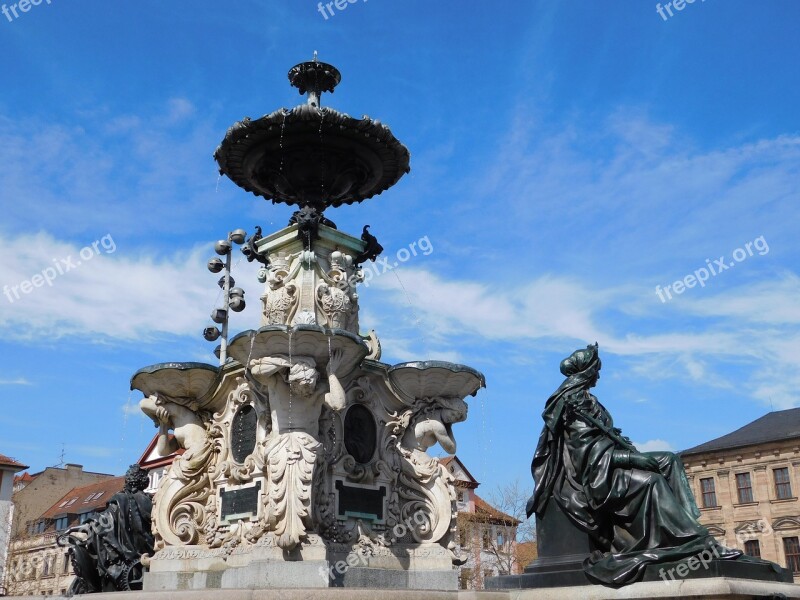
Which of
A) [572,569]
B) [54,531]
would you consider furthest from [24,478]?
[572,569]

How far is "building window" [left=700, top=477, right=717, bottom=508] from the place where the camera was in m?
54.4

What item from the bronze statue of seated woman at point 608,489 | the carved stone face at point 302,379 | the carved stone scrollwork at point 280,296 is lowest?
the bronze statue of seated woman at point 608,489

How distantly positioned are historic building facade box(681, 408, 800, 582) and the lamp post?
39400 millimetres

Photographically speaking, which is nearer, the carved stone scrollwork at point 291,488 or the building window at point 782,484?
the carved stone scrollwork at point 291,488

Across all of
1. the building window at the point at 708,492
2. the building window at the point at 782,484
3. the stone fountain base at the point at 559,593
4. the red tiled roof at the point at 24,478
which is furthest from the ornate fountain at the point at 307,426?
the red tiled roof at the point at 24,478

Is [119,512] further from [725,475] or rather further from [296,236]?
[725,475]

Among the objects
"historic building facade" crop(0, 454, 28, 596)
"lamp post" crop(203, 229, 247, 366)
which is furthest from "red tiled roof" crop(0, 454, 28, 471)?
"lamp post" crop(203, 229, 247, 366)

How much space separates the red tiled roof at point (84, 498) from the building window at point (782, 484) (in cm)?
4731

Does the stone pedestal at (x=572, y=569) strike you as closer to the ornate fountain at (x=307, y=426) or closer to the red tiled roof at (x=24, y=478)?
the ornate fountain at (x=307, y=426)

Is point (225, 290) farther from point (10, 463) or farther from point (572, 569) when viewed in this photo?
point (10, 463)

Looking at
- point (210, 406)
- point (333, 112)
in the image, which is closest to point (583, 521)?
point (210, 406)

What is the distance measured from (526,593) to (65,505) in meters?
72.0

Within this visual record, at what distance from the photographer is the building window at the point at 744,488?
174ft

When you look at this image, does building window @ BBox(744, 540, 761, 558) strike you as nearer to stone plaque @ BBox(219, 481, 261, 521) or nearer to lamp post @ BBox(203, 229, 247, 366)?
lamp post @ BBox(203, 229, 247, 366)
